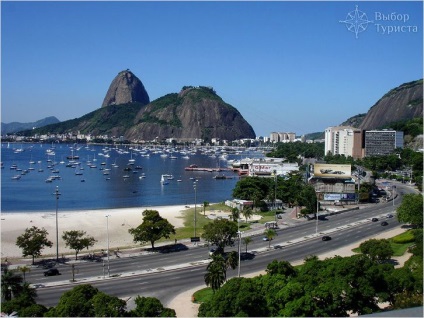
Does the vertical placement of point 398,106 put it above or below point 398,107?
above

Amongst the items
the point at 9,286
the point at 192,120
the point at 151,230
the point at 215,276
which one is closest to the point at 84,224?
the point at 151,230

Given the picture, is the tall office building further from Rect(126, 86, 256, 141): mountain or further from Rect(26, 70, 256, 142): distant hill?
Rect(26, 70, 256, 142): distant hill

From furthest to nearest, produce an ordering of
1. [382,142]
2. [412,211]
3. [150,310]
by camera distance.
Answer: [382,142]
[412,211]
[150,310]

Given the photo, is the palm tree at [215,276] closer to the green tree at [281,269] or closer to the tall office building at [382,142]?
the green tree at [281,269]

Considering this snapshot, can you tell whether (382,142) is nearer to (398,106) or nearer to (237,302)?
(398,106)

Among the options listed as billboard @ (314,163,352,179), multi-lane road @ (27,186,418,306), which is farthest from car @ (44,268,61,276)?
billboard @ (314,163,352,179)

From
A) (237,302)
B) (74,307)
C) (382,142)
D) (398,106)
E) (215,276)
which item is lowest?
(215,276)

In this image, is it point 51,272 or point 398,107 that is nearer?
point 51,272

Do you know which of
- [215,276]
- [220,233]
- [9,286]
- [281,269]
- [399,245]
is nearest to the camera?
[9,286]
